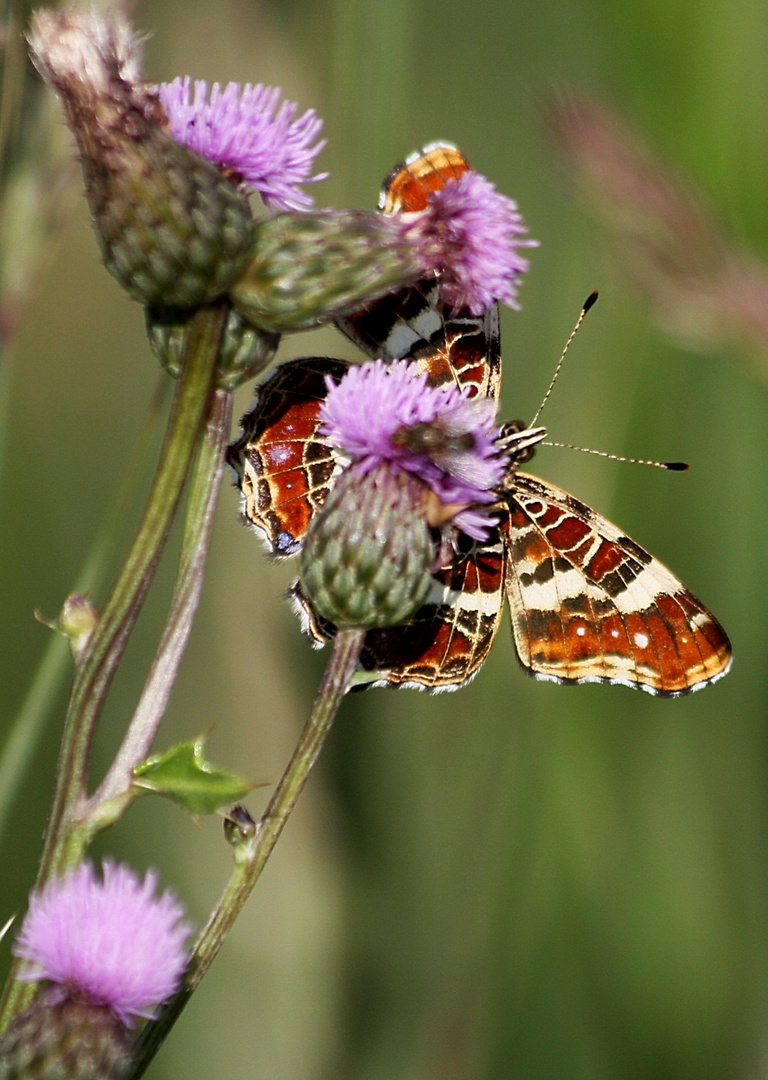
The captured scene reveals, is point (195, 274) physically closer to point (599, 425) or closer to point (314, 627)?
point (314, 627)

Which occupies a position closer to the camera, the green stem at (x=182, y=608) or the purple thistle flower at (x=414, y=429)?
the green stem at (x=182, y=608)

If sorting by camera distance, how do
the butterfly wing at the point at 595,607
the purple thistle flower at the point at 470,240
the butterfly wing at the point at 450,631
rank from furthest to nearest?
the butterfly wing at the point at 595,607
the butterfly wing at the point at 450,631
the purple thistle flower at the point at 470,240

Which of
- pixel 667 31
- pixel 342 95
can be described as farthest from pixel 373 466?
pixel 667 31

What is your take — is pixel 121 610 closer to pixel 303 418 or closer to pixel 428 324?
pixel 303 418

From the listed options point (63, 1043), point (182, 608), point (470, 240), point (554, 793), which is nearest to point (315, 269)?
point (470, 240)

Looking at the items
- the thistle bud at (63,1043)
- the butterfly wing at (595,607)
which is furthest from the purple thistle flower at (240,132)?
the thistle bud at (63,1043)

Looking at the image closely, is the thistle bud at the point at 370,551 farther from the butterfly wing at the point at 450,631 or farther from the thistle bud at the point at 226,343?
the butterfly wing at the point at 450,631
